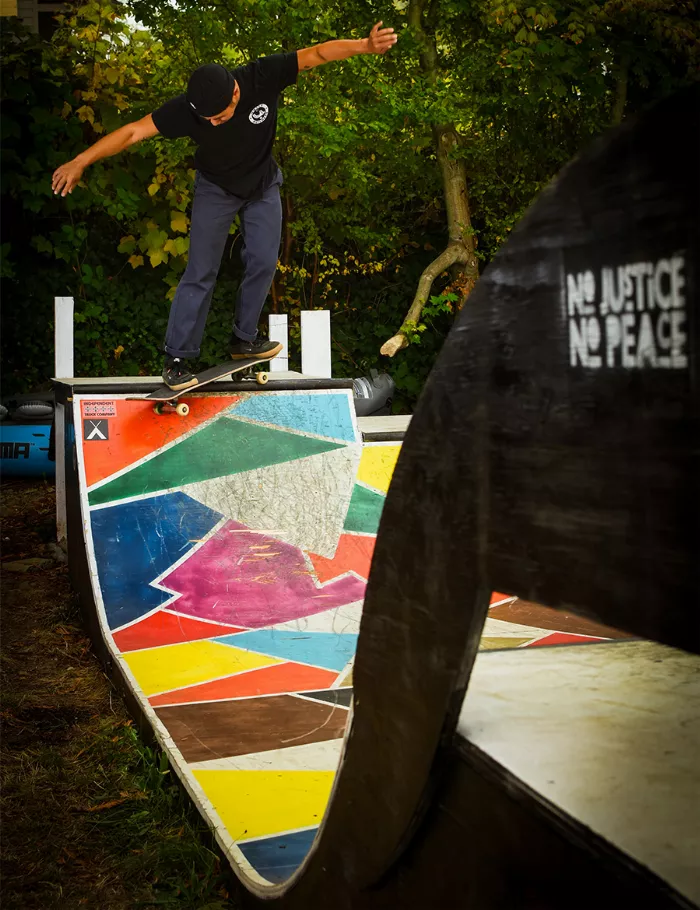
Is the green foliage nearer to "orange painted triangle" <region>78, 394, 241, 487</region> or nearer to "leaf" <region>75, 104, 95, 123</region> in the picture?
"leaf" <region>75, 104, 95, 123</region>

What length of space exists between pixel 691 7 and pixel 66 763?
7.75 metres

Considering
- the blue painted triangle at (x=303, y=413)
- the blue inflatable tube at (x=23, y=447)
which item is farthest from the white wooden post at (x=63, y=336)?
the blue painted triangle at (x=303, y=413)

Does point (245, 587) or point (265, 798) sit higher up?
point (245, 587)

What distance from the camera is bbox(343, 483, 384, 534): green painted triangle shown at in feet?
13.5

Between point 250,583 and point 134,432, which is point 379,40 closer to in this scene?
point 134,432

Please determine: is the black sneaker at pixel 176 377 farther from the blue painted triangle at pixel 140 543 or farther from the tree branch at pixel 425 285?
the tree branch at pixel 425 285

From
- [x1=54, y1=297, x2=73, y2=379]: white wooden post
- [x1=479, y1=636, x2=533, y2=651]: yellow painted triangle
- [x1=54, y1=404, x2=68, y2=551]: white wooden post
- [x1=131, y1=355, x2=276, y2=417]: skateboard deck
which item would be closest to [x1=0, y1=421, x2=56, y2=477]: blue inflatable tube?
[x1=54, y1=297, x2=73, y2=379]: white wooden post

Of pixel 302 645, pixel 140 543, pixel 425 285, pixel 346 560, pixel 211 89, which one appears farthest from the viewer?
pixel 425 285

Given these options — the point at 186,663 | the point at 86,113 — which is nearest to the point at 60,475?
the point at 186,663

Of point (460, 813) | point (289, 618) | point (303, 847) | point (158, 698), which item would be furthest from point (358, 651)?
point (289, 618)

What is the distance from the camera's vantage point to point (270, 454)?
4301 millimetres

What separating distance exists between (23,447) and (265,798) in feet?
17.2

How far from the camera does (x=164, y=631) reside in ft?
11.0

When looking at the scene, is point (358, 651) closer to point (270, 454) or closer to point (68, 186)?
point (270, 454)
